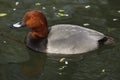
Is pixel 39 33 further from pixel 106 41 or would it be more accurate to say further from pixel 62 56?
pixel 106 41

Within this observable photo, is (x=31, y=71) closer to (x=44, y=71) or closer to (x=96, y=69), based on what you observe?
(x=44, y=71)

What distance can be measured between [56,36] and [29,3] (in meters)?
2.46

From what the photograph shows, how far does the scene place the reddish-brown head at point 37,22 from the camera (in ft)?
29.3

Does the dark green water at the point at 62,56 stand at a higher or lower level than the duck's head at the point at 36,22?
lower

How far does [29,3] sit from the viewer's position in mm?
11078

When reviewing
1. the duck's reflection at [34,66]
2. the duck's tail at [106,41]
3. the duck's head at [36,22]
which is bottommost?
the duck's reflection at [34,66]

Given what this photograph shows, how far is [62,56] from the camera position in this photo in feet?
28.9

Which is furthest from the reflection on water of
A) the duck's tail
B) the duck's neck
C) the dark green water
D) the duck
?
the duck's tail

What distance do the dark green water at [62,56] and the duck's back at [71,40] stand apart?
0.11m

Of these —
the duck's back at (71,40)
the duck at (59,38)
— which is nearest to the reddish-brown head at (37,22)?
the duck at (59,38)

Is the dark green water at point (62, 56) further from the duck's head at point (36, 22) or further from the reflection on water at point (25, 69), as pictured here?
the duck's head at point (36, 22)

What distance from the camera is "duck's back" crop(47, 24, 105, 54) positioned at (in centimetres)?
879

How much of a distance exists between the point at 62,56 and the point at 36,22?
822 millimetres

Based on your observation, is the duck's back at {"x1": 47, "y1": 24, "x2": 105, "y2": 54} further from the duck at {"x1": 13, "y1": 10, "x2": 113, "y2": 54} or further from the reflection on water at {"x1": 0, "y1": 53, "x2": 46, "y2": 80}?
the reflection on water at {"x1": 0, "y1": 53, "x2": 46, "y2": 80}
